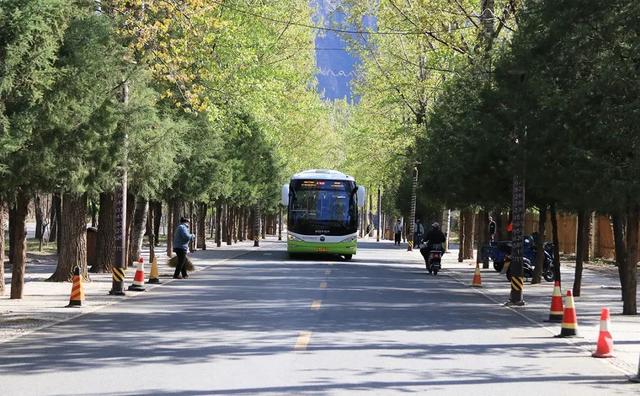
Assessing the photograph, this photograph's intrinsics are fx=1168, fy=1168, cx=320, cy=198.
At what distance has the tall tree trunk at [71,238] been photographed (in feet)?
101

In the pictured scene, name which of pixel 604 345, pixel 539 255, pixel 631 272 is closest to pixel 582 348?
pixel 604 345

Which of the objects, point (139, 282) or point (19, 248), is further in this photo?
point (139, 282)

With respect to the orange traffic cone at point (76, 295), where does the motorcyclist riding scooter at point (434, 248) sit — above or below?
above

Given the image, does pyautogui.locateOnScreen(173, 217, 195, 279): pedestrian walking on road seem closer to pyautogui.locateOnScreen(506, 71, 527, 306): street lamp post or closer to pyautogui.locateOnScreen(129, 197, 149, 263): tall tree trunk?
pyautogui.locateOnScreen(129, 197, 149, 263): tall tree trunk

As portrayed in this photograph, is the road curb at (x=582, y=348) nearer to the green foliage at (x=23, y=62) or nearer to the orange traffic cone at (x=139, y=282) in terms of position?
the orange traffic cone at (x=139, y=282)

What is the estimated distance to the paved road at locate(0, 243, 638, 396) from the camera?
12.6m

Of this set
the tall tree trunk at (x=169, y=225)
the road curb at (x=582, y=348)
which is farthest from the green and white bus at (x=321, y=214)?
the road curb at (x=582, y=348)

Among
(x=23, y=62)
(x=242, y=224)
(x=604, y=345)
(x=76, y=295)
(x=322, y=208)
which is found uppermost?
(x=23, y=62)

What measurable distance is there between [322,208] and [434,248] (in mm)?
9315

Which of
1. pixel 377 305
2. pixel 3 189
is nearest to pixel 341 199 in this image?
pixel 377 305

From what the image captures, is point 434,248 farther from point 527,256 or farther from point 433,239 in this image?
point 527,256

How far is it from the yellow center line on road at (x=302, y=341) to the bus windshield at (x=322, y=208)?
1202 inches

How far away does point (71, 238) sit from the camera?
30.8 m

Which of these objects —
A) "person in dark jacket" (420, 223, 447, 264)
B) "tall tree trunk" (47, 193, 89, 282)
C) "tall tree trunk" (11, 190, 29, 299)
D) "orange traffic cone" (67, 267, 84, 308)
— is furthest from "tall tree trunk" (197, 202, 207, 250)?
"orange traffic cone" (67, 267, 84, 308)
